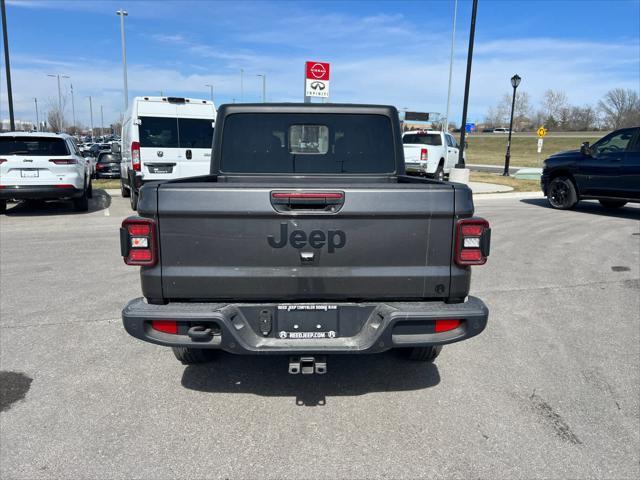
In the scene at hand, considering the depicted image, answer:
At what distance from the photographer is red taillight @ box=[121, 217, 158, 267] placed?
116 inches

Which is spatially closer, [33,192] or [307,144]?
[307,144]

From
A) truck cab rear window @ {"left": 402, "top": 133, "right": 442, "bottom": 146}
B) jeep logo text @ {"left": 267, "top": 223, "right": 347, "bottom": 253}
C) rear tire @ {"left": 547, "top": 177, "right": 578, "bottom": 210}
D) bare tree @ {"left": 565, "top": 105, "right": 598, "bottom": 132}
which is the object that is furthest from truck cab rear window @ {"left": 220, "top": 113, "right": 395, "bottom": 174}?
bare tree @ {"left": 565, "top": 105, "right": 598, "bottom": 132}

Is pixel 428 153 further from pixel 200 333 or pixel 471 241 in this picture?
pixel 200 333

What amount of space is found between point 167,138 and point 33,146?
277cm

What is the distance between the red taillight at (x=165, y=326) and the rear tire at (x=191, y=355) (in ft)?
2.38

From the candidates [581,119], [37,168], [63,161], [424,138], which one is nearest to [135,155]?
[63,161]

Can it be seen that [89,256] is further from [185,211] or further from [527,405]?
[527,405]

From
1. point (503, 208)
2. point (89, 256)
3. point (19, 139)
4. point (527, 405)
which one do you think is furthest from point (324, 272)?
point (503, 208)

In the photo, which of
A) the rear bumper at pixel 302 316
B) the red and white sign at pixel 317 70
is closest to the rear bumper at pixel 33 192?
the red and white sign at pixel 317 70

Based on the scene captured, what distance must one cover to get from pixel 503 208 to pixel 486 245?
11137mm

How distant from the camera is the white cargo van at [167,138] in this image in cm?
1184

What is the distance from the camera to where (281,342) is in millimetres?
3016

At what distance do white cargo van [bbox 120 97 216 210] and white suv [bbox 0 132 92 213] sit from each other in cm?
136

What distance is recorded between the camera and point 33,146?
1094 centimetres
